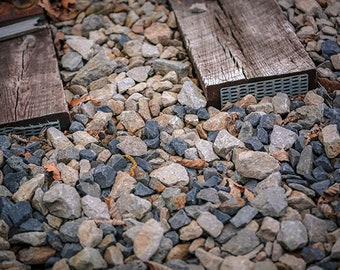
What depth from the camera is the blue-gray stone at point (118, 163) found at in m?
2.50

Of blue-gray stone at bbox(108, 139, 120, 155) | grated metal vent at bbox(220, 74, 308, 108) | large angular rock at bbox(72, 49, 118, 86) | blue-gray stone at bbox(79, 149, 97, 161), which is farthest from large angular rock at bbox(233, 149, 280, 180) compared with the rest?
large angular rock at bbox(72, 49, 118, 86)

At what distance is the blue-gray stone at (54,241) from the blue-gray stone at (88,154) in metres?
0.52

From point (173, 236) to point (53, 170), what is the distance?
747mm

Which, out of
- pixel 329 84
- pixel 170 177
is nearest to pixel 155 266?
pixel 170 177

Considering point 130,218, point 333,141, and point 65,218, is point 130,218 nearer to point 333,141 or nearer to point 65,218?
point 65,218

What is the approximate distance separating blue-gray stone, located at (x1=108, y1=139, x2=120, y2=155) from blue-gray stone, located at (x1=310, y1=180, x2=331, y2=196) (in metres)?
1.03

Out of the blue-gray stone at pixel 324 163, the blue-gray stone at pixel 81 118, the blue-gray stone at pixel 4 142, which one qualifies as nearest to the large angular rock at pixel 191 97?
the blue-gray stone at pixel 81 118

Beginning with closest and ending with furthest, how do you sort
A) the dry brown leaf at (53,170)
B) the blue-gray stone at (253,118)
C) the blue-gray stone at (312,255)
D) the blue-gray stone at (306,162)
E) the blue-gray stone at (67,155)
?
A: the blue-gray stone at (312,255)
the blue-gray stone at (306,162)
the dry brown leaf at (53,170)
the blue-gray stone at (67,155)
the blue-gray stone at (253,118)

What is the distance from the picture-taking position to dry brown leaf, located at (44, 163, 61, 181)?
8.08 ft

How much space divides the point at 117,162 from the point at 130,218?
374 mm

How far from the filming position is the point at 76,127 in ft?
9.16

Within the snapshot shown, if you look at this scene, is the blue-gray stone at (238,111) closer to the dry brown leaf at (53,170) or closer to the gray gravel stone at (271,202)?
the gray gravel stone at (271,202)

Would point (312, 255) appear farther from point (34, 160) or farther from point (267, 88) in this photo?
point (34, 160)

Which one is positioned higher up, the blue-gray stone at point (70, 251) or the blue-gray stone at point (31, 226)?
the blue-gray stone at point (31, 226)
